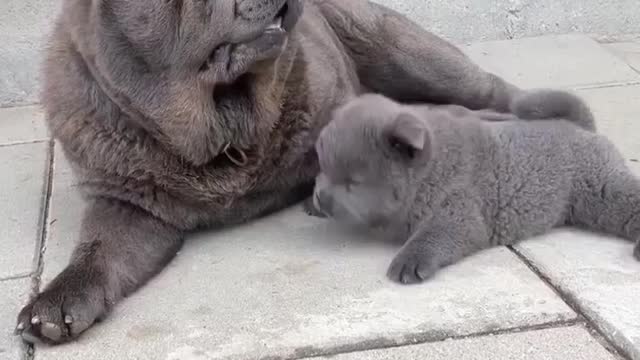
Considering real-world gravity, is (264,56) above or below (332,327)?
above

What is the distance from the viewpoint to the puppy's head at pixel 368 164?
2531 millimetres

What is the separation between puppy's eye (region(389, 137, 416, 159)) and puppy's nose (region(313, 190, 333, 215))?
0.26 m

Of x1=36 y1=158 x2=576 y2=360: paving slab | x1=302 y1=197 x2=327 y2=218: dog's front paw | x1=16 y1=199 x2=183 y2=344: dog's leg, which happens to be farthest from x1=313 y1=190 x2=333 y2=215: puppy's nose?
x1=16 y1=199 x2=183 y2=344: dog's leg

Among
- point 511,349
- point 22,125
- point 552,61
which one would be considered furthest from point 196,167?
point 552,61

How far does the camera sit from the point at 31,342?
229 cm

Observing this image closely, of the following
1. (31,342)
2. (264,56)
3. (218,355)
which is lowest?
(31,342)

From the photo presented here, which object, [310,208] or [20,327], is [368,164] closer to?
[310,208]

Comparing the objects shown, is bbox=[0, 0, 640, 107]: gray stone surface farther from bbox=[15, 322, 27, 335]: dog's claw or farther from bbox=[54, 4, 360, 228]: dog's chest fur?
bbox=[15, 322, 27, 335]: dog's claw

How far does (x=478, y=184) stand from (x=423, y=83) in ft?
3.76

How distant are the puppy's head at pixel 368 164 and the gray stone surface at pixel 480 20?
8.20 feet

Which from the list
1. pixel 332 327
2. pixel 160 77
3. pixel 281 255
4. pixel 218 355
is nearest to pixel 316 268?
pixel 281 255

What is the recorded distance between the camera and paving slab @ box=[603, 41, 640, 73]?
15.5 ft

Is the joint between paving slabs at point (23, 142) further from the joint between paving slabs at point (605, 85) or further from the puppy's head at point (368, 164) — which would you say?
the joint between paving slabs at point (605, 85)

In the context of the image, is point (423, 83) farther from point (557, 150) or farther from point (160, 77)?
point (160, 77)
